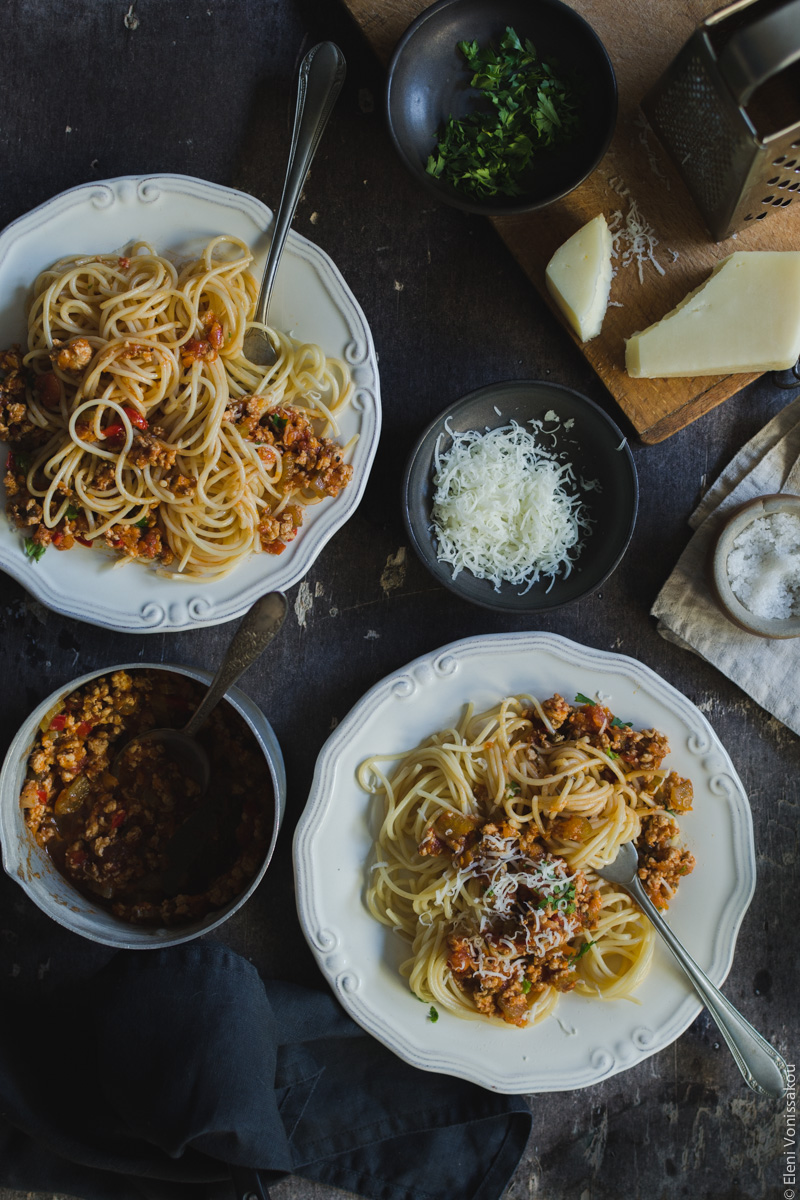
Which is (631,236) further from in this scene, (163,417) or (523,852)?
(523,852)

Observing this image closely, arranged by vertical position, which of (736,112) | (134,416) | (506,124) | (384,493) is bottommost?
(384,493)

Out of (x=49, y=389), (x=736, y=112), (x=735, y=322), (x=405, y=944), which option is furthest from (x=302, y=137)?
(x=405, y=944)

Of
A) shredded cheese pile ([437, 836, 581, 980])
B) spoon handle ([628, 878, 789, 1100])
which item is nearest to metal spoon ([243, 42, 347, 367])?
shredded cheese pile ([437, 836, 581, 980])

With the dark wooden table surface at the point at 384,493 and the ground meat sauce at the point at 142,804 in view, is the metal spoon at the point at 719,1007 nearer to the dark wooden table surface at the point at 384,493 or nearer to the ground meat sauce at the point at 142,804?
the dark wooden table surface at the point at 384,493

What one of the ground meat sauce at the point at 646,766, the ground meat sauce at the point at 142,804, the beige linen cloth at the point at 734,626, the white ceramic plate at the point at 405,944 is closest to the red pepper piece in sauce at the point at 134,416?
the ground meat sauce at the point at 142,804

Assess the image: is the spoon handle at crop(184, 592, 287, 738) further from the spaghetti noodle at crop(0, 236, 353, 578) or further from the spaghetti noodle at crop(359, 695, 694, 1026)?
the spaghetti noodle at crop(359, 695, 694, 1026)

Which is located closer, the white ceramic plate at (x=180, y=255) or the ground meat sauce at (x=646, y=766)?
the white ceramic plate at (x=180, y=255)

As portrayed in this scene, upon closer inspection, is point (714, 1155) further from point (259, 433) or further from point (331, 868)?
point (259, 433)
